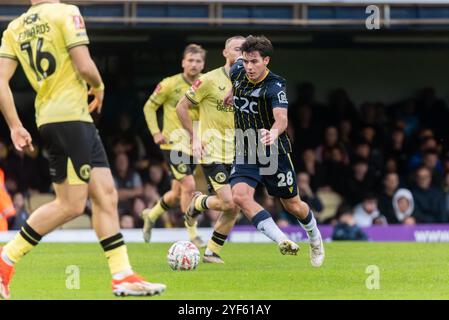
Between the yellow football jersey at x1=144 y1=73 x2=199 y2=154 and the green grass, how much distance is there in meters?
1.43

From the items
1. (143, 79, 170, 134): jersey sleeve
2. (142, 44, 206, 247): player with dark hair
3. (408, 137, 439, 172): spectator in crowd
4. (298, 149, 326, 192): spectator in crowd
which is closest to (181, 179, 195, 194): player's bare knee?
(142, 44, 206, 247): player with dark hair

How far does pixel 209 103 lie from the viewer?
13648 mm

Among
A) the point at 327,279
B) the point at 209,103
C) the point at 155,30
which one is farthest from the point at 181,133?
the point at 327,279

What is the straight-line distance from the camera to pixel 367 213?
20250 millimetres

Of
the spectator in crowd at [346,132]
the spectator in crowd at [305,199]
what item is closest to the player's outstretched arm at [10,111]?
the spectator in crowd at [305,199]

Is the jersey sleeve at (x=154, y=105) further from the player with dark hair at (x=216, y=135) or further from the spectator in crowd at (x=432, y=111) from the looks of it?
the spectator in crowd at (x=432, y=111)

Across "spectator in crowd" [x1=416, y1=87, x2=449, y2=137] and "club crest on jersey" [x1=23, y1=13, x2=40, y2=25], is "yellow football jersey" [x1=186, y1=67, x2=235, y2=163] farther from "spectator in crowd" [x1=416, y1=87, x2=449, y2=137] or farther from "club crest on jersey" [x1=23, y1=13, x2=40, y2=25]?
"spectator in crowd" [x1=416, y1=87, x2=449, y2=137]

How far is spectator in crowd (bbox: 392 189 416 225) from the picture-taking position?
65.5ft

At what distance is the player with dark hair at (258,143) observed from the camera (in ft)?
37.5

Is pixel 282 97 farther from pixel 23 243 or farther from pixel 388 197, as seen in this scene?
pixel 388 197

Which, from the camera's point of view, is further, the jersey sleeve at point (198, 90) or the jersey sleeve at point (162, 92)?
the jersey sleeve at point (162, 92)

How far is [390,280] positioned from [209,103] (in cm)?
341

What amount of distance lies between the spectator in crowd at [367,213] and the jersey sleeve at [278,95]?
29.1ft
